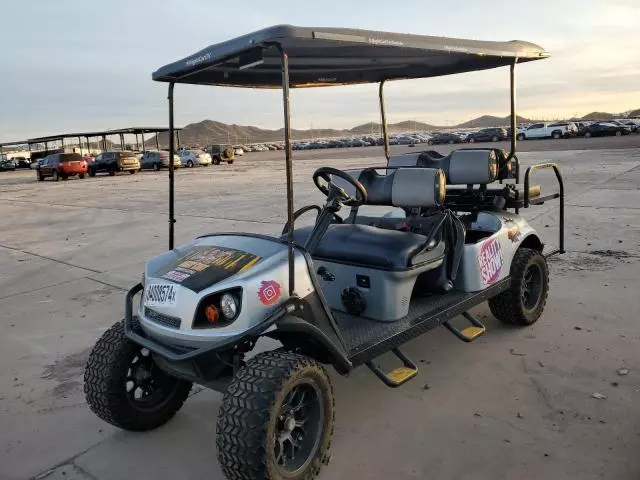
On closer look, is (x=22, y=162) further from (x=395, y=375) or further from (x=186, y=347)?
(x=395, y=375)

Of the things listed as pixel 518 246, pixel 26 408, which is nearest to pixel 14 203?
pixel 26 408

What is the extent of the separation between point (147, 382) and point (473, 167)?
123 inches

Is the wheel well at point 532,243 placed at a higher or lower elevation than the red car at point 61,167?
lower

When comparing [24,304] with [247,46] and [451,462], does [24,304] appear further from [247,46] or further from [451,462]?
[451,462]

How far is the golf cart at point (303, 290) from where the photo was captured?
8.41ft

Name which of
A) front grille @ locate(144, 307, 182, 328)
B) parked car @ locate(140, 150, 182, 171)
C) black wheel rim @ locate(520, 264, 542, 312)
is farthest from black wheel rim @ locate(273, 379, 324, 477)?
parked car @ locate(140, 150, 182, 171)

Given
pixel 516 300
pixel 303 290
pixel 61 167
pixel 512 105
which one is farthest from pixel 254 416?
pixel 61 167

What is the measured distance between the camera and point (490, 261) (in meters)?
4.13

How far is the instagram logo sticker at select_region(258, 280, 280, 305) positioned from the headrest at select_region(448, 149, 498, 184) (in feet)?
8.73

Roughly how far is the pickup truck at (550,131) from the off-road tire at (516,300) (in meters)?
44.1

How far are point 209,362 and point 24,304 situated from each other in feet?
13.2

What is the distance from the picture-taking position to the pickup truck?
146 ft

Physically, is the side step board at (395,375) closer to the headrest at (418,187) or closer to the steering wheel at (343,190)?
the steering wheel at (343,190)

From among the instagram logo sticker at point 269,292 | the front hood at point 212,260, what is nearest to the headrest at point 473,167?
the front hood at point 212,260
